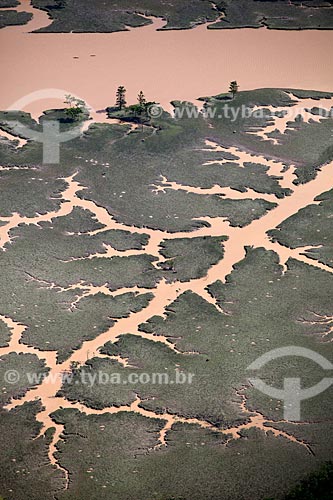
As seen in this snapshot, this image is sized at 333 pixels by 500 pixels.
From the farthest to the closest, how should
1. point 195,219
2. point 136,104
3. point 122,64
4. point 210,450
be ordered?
point 122,64, point 136,104, point 195,219, point 210,450


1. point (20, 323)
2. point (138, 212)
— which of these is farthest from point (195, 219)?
point (20, 323)

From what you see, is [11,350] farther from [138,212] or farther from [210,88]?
[210,88]

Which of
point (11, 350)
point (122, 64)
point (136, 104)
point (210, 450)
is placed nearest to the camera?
point (210, 450)

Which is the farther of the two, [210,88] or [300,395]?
[210,88]

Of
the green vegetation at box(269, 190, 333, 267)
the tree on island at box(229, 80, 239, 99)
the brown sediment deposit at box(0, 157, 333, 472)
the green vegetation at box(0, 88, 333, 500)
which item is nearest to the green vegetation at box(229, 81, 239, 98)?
the tree on island at box(229, 80, 239, 99)

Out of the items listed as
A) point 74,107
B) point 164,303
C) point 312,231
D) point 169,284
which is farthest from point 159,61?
point 164,303

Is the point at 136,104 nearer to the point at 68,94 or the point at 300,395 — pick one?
the point at 68,94
